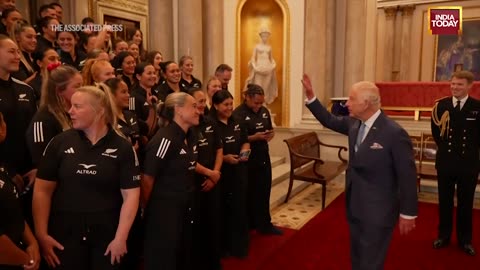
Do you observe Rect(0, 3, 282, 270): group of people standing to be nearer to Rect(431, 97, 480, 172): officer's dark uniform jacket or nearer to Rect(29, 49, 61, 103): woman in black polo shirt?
Rect(29, 49, 61, 103): woman in black polo shirt

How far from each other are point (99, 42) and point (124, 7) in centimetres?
535

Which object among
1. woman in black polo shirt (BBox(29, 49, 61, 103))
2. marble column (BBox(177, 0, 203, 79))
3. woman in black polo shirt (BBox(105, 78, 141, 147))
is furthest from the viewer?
marble column (BBox(177, 0, 203, 79))

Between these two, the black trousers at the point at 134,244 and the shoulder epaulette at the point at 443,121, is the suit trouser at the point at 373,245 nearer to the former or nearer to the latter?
the black trousers at the point at 134,244

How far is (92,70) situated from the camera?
3332mm

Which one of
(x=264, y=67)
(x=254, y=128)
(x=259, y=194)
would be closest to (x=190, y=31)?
(x=264, y=67)

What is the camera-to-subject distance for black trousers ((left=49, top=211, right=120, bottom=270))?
7.50 ft

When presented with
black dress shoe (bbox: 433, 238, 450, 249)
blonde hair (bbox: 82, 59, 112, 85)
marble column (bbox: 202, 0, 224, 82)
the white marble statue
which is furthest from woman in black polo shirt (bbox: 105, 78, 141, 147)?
the white marble statue

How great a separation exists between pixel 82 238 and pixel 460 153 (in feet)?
12.2

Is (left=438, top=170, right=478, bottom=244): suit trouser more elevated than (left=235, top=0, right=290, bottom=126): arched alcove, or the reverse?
(left=235, top=0, right=290, bottom=126): arched alcove

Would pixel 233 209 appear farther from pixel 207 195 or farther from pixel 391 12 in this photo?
pixel 391 12

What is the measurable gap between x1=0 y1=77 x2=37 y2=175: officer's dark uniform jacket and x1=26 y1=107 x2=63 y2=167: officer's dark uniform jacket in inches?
12.1

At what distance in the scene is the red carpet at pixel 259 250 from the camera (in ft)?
13.4

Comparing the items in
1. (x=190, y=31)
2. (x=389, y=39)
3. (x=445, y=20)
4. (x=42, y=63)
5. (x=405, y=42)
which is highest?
(x=445, y=20)

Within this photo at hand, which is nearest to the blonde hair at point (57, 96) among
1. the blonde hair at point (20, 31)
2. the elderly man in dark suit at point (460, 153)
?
the blonde hair at point (20, 31)
